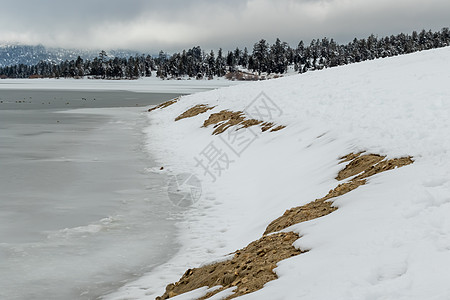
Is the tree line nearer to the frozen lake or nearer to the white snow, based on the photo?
the white snow

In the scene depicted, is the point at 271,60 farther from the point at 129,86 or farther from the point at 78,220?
the point at 78,220

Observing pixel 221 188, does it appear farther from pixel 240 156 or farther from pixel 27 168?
pixel 27 168

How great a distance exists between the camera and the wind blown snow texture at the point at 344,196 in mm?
4531

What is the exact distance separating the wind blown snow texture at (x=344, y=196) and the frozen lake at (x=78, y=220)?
577mm

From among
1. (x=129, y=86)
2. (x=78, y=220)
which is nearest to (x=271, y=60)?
(x=129, y=86)

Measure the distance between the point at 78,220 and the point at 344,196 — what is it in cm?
553

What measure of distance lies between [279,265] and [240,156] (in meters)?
10.4

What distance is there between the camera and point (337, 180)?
9.25 meters

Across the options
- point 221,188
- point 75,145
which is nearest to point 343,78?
point 221,188

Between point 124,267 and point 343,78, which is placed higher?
point 343,78

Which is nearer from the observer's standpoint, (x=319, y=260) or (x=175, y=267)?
(x=319, y=260)

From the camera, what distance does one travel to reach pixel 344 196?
7242 mm

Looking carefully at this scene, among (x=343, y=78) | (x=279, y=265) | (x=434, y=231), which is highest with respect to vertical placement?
(x=343, y=78)

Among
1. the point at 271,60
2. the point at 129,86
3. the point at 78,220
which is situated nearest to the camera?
the point at 78,220
